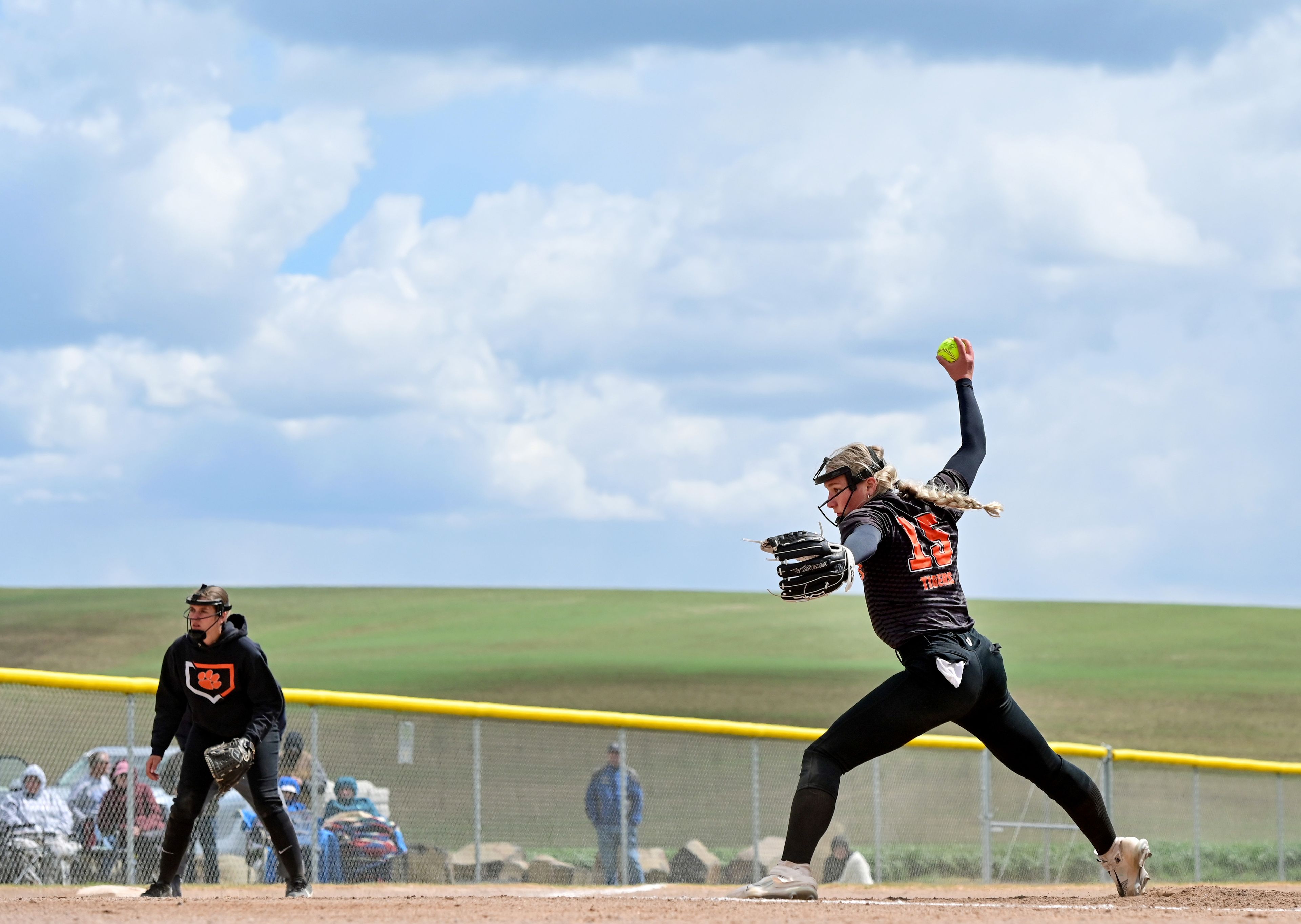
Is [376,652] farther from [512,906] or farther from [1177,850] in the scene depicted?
[512,906]

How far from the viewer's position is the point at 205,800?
30.2 ft

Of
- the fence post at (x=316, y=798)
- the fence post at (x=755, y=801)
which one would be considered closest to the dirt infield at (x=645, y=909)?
the fence post at (x=316, y=798)

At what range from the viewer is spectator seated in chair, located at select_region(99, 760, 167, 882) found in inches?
430

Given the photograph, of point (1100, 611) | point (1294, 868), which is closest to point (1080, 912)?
point (1294, 868)

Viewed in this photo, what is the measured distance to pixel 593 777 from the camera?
13500mm

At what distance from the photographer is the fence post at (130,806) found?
10922 millimetres

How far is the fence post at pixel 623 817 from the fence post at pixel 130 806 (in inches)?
157

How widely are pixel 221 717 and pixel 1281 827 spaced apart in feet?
44.6

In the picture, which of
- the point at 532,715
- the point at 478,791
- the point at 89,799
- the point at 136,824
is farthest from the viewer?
the point at 532,715

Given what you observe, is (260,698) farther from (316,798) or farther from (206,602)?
(316,798)

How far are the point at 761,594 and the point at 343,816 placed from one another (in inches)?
2459

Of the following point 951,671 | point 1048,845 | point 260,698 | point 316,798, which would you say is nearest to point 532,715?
point 316,798

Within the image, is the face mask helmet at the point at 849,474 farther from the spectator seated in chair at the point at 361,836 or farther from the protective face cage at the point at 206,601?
the spectator seated in chair at the point at 361,836

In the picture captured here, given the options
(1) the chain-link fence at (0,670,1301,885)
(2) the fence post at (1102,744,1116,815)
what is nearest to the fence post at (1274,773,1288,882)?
(1) the chain-link fence at (0,670,1301,885)
